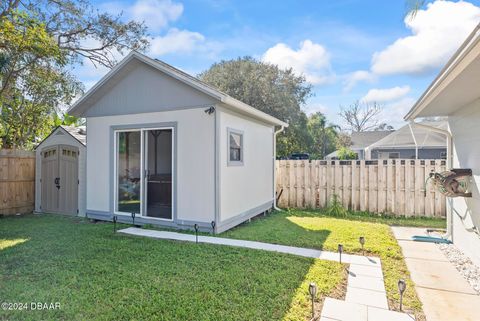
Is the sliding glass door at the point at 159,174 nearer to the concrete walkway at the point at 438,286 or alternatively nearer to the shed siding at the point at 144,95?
the shed siding at the point at 144,95

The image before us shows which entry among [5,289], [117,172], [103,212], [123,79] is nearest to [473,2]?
[5,289]

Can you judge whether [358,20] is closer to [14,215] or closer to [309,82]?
[14,215]

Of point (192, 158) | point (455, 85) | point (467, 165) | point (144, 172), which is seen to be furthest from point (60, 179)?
point (467, 165)

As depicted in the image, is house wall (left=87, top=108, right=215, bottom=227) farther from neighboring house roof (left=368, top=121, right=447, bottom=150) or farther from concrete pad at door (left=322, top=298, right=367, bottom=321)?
neighboring house roof (left=368, top=121, right=447, bottom=150)

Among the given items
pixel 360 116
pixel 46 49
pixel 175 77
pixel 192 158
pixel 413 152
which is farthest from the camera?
pixel 360 116

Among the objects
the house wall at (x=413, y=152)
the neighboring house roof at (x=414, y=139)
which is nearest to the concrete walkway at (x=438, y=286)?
the neighboring house roof at (x=414, y=139)

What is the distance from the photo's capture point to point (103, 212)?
24.0 feet

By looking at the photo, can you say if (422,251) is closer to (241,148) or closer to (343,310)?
(343,310)

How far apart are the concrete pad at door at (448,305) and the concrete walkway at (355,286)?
353 mm

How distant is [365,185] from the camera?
8.34 m

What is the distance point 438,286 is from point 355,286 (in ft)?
3.43

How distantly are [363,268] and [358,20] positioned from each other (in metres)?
6.65

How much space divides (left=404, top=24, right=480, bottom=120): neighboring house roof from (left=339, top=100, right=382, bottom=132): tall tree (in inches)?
1316

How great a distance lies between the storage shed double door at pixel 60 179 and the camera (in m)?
8.20
